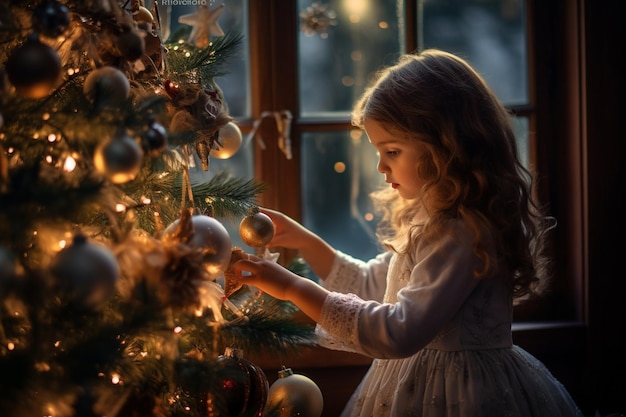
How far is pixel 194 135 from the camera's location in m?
0.84

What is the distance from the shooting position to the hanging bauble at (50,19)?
0.71m

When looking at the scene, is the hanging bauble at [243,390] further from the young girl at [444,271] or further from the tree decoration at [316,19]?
the tree decoration at [316,19]

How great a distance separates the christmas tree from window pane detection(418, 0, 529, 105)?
0.84 meters

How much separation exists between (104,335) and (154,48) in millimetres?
410

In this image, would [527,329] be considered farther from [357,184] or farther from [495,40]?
[495,40]

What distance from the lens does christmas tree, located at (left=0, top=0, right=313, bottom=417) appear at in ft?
2.10

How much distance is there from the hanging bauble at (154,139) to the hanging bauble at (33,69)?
0.36 feet

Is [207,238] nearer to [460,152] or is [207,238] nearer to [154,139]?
[154,139]

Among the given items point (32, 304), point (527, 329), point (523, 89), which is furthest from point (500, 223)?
point (32, 304)

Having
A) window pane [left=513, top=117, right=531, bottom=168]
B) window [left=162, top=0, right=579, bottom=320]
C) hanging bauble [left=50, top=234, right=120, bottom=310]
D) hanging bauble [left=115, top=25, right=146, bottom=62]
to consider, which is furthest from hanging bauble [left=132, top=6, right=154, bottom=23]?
window pane [left=513, top=117, right=531, bottom=168]

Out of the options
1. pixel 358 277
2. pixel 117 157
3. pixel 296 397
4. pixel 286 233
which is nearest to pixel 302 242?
pixel 286 233

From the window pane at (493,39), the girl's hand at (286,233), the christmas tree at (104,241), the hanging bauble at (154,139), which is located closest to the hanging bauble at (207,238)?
the christmas tree at (104,241)

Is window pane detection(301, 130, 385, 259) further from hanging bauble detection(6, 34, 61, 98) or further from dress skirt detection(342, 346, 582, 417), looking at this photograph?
hanging bauble detection(6, 34, 61, 98)

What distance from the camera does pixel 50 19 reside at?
707 mm
